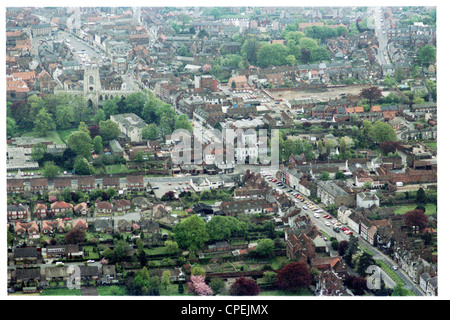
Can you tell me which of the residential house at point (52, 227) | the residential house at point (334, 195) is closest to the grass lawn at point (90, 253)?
the residential house at point (52, 227)

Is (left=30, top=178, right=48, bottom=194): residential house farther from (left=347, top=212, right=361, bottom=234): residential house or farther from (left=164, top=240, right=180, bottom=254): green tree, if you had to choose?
(left=347, top=212, right=361, bottom=234): residential house

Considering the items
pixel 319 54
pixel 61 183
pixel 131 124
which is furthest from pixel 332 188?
pixel 319 54

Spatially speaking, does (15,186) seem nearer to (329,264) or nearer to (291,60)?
(329,264)

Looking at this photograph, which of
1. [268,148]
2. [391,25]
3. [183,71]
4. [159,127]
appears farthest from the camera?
[391,25]

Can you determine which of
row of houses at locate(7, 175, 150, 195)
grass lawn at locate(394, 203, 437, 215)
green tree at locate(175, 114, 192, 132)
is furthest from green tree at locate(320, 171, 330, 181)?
green tree at locate(175, 114, 192, 132)
